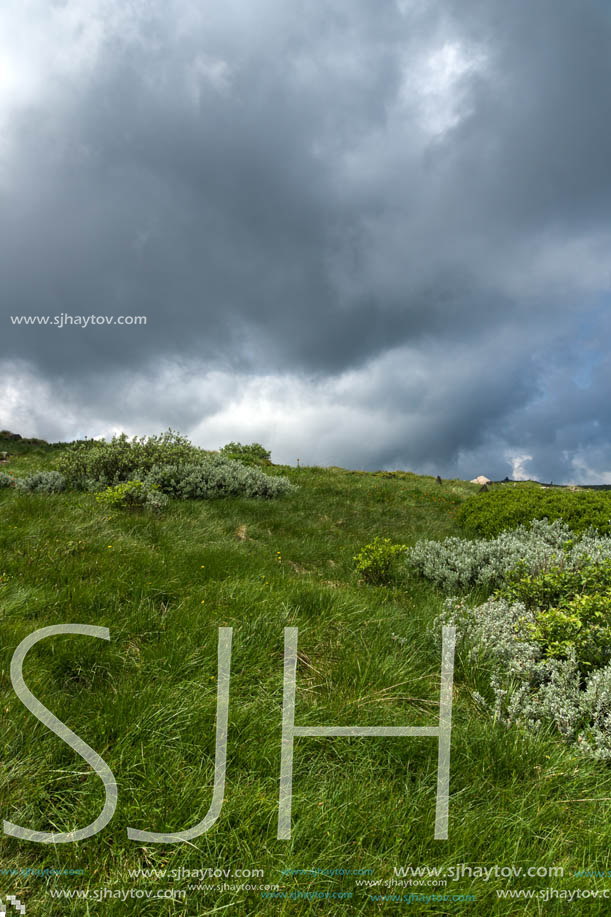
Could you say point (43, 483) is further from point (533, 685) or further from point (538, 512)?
point (538, 512)

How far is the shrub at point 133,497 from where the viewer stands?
8578 mm

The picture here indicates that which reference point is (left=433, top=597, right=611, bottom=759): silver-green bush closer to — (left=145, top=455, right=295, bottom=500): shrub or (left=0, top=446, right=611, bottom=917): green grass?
(left=0, top=446, right=611, bottom=917): green grass

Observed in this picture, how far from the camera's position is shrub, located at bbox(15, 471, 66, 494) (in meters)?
11.0

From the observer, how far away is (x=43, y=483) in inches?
Answer: 442

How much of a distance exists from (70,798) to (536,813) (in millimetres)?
2738

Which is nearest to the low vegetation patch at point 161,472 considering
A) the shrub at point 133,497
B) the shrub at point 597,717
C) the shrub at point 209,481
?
the shrub at point 209,481

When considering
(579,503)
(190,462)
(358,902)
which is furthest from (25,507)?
(579,503)

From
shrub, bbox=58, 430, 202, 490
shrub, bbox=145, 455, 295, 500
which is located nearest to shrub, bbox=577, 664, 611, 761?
shrub, bbox=145, 455, 295, 500

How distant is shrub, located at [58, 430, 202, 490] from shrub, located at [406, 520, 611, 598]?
26.6ft

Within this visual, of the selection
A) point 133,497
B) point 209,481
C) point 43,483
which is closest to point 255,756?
point 133,497

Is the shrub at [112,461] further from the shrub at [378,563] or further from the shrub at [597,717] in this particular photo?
the shrub at [597,717]

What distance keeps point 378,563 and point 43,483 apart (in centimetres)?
935

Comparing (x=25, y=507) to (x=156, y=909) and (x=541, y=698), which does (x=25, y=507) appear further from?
(x=541, y=698)
